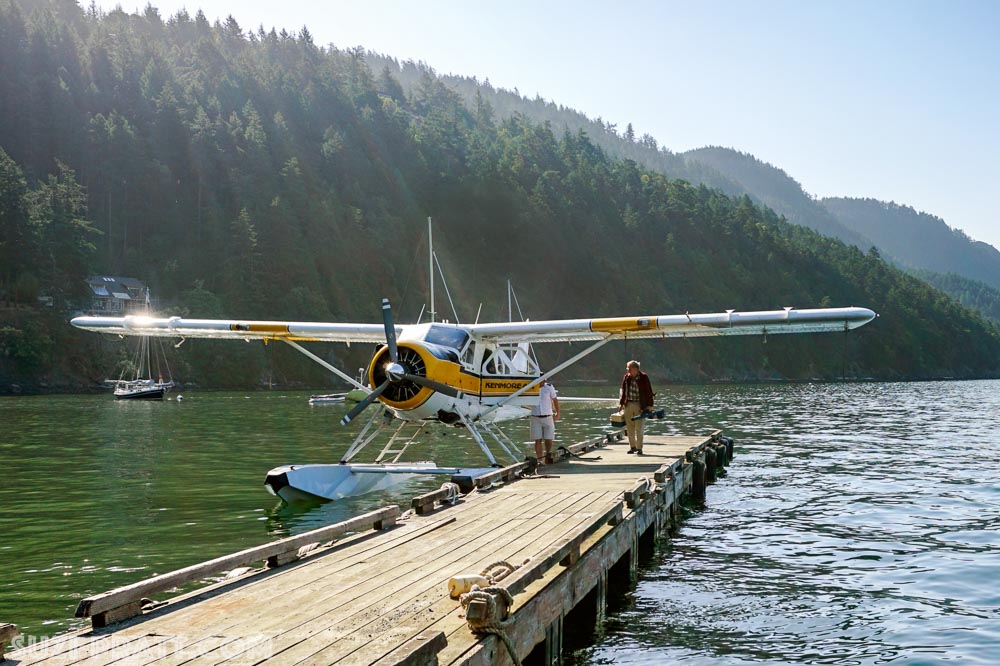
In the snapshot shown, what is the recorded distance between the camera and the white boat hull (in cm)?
1421

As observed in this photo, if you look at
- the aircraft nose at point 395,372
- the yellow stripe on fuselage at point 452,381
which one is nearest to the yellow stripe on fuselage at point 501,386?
the yellow stripe on fuselage at point 452,381

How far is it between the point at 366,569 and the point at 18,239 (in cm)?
8146

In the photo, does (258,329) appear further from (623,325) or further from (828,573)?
(828,573)

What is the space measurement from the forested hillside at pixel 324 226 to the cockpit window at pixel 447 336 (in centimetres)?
6281

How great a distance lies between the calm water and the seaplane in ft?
1.86

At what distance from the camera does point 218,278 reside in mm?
92562

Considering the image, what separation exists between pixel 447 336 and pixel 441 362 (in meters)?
0.91

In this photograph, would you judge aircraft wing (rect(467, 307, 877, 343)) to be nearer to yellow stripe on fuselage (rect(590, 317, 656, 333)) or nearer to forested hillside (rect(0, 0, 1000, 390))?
yellow stripe on fuselage (rect(590, 317, 656, 333))

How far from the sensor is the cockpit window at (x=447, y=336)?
1561 cm

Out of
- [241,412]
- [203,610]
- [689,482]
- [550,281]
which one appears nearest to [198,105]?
[550,281]

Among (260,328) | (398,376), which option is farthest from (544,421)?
(260,328)

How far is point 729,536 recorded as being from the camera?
1312 cm

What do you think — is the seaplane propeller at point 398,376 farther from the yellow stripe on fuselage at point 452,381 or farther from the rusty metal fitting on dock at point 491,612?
the rusty metal fitting on dock at point 491,612

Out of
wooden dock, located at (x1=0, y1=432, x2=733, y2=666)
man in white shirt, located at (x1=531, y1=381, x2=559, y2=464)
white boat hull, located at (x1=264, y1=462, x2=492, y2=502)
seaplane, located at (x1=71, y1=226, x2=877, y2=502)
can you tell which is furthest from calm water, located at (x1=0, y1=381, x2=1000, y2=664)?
man in white shirt, located at (x1=531, y1=381, x2=559, y2=464)
